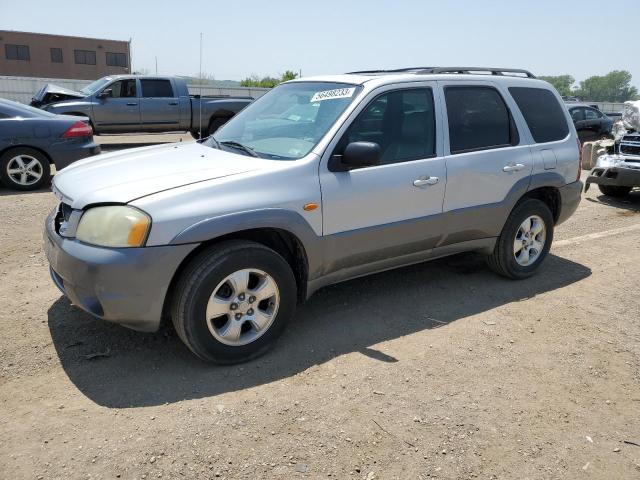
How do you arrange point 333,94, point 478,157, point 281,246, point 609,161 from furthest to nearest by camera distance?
point 609,161 < point 478,157 < point 333,94 < point 281,246

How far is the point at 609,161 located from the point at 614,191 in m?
0.78

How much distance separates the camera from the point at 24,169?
789cm

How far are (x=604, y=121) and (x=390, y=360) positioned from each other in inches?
734

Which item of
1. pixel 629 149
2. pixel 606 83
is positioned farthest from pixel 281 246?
pixel 606 83

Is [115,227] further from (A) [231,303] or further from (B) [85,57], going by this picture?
(B) [85,57]

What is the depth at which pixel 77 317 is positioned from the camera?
3934 mm

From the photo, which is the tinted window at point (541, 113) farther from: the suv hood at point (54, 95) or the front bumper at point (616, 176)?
the suv hood at point (54, 95)

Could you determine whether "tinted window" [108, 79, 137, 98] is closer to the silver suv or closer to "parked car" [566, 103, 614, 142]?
the silver suv

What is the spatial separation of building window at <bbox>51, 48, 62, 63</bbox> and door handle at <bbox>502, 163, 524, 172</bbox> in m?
60.9

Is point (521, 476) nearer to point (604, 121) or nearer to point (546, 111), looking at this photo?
point (546, 111)

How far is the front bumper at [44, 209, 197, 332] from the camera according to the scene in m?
2.99

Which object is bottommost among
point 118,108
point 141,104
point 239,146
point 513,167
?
point 513,167

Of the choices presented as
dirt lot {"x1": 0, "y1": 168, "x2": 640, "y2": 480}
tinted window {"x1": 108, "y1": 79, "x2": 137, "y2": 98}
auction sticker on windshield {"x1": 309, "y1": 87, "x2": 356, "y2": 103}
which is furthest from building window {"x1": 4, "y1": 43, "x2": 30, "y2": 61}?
auction sticker on windshield {"x1": 309, "y1": 87, "x2": 356, "y2": 103}

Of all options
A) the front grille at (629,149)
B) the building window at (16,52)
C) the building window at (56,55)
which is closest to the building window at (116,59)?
→ the building window at (56,55)
